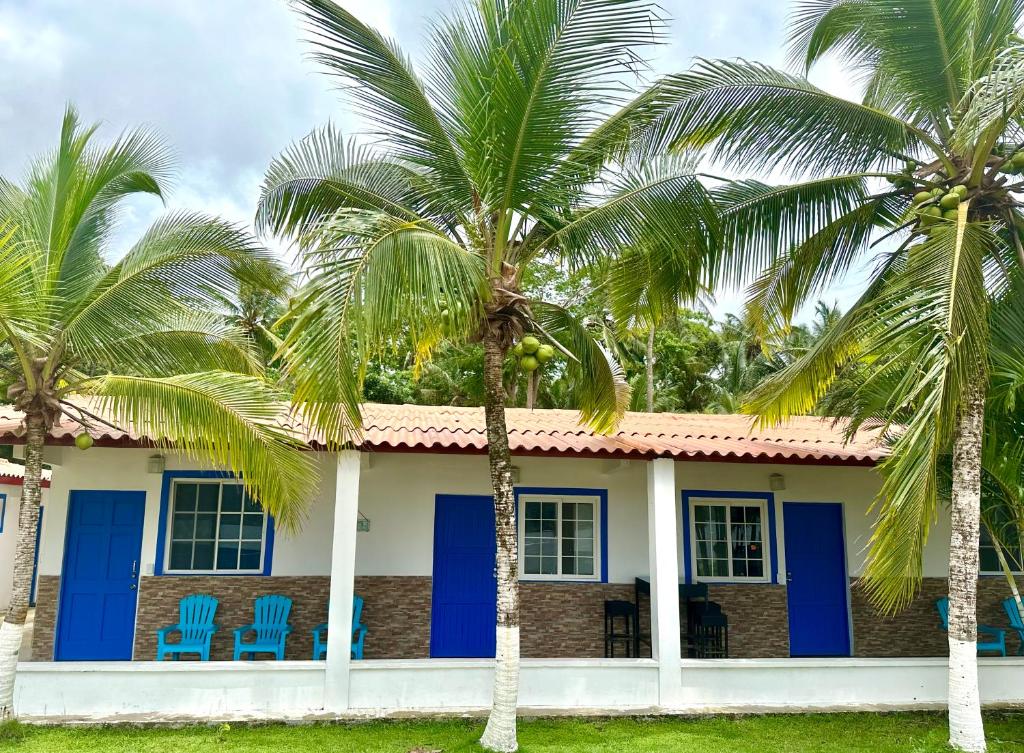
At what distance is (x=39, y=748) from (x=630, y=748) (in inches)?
195

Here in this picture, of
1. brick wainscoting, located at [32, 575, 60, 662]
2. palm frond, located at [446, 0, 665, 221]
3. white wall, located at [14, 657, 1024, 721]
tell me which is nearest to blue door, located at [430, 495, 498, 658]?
white wall, located at [14, 657, 1024, 721]

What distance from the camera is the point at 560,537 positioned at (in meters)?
Result: 9.62

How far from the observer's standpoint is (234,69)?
355 inches

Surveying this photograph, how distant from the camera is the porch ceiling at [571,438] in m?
7.27

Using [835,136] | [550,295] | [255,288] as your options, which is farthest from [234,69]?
[550,295]

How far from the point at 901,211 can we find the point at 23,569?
942cm

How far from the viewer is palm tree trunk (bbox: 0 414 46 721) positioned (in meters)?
6.14

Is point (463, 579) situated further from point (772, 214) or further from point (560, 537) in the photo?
point (772, 214)

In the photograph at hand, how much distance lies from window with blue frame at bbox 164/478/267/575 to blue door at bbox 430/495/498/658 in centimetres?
232

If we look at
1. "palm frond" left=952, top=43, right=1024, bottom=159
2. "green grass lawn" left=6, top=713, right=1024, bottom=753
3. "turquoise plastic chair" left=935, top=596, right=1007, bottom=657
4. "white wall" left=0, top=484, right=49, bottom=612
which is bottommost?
"green grass lawn" left=6, top=713, right=1024, bottom=753

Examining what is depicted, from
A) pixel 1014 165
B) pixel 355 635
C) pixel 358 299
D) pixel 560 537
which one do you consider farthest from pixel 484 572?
pixel 1014 165

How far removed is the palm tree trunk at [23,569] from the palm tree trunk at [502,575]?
408 centimetres

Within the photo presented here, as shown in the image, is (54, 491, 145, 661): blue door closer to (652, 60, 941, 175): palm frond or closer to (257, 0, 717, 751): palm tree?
(257, 0, 717, 751): palm tree

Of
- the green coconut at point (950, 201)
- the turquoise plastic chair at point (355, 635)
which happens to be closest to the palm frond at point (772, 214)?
the green coconut at point (950, 201)
